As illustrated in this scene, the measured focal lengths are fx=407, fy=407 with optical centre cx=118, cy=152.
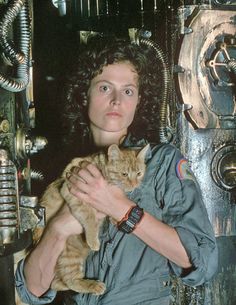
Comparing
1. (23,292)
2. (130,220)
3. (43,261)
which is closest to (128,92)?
(130,220)

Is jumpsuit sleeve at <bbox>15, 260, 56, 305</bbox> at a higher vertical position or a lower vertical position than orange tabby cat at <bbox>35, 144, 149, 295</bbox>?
lower

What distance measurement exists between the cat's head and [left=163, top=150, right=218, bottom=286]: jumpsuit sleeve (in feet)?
0.73

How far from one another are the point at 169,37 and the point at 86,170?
1.22 m

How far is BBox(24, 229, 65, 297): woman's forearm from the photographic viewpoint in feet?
5.70

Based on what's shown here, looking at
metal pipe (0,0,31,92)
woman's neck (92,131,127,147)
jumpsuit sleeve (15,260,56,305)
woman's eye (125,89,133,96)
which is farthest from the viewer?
woman's neck (92,131,127,147)

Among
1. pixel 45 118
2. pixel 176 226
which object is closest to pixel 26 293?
pixel 176 226

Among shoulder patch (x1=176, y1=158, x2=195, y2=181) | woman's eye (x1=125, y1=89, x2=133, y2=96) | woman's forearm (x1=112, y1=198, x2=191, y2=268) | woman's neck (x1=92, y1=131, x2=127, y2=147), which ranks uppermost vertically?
woman's eye (x1=125, y1=89, x2=133, y2=96)

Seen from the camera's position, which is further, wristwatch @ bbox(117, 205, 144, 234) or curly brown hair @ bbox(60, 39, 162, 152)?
curly brown hair @ bbox(60, 39, 162, 152)

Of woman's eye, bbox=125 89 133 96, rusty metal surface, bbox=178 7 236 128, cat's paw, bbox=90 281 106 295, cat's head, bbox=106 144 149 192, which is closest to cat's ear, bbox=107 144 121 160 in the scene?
cat's head, bbox=106 144 149 192

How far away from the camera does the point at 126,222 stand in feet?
5.16

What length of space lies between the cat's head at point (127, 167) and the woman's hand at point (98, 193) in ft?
0.58

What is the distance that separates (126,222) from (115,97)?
0.58m

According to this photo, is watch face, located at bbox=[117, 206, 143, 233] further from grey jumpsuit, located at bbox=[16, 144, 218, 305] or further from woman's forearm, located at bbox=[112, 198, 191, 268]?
grey jumpsuit, located at bbox=[16, 144, 218, 305]

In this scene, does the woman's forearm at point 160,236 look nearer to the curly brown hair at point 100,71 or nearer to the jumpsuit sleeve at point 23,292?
the jumpsuit sleeve at point 23,292
